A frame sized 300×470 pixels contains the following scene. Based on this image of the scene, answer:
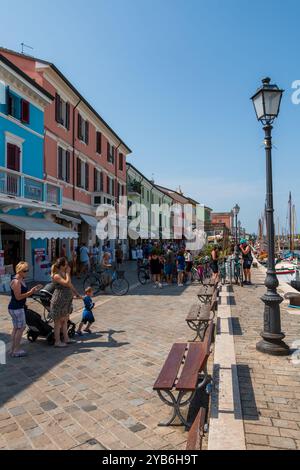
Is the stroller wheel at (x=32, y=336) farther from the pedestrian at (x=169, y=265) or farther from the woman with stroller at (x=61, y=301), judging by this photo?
the pedestrian at (x=169, y=265)

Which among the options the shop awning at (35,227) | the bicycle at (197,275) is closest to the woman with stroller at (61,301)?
the shop awning at (35,227)

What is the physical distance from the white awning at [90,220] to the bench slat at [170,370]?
18.4 m

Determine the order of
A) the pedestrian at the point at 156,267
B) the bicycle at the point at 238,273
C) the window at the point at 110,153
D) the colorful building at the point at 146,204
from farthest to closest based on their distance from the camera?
the colorful building at the point at 146,204, the window at the point at 110,153, the pedestrian at the point at 156,267, the bicycle at the point at 238,273

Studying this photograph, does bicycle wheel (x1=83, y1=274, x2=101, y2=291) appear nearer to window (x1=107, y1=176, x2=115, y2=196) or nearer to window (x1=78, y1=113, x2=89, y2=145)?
window (x1=78, y1=113, x2=89, y2=145)

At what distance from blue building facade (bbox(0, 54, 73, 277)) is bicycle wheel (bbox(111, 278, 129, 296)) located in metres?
3.56

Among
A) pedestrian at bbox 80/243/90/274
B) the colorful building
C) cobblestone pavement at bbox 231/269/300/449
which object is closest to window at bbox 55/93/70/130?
pedestrian at bbox 80/243/90/274

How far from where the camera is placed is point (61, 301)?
6.66 metres

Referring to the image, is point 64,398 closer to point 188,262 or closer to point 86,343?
point 86,343

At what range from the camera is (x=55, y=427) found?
3703 millimetres

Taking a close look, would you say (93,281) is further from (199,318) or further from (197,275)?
(199,318)

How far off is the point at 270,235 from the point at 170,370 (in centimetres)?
309

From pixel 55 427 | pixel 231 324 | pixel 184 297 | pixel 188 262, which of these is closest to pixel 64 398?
pixel 55 427

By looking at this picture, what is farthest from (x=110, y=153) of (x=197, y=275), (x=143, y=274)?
(x=197, y=275)

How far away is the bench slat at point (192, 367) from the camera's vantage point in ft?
11.5
